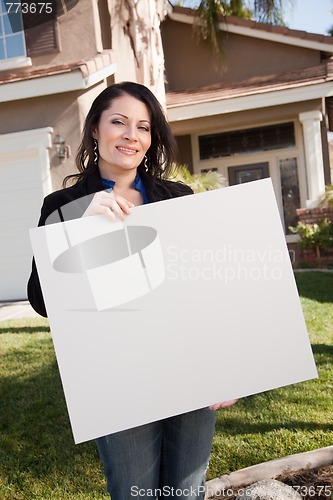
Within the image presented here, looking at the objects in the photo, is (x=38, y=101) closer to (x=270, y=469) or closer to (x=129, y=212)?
(x=270, y=469)

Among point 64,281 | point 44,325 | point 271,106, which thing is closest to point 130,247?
point 64,281

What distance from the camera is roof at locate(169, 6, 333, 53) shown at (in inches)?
434

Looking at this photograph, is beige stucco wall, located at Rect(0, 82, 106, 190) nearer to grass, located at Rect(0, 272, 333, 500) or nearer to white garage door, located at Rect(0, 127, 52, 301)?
white garage door, located at Rect(0, 127, 52, 301)

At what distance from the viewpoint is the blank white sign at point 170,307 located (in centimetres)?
140

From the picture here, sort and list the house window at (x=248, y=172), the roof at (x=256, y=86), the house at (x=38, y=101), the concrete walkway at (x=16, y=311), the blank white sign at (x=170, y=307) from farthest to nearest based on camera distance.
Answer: the house window at (x=248, y=172), the roof at (x=256, y=86), the house at (x=38, y=101), the concrete walkway at (x=16, y=311), the blank white sign at (x=170, y=307)

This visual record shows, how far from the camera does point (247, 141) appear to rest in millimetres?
11656

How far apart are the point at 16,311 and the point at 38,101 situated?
3.06 metres

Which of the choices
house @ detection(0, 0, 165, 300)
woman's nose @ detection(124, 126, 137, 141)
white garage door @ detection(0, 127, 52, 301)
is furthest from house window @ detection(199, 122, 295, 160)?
woman's nose @ detection(124, 126, 137, 141)

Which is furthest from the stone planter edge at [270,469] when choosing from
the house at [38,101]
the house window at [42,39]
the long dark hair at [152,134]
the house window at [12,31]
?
the house window at [12,31]

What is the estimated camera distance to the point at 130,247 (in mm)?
1472

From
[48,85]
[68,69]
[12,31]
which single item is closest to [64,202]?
[68,69]

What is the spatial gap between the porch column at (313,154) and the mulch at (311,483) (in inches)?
327

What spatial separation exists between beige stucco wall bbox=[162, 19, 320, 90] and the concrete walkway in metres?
6.70

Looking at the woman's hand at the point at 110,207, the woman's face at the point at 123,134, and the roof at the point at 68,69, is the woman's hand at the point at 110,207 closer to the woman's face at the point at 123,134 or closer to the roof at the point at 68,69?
the woman's face at the point at 123,134
